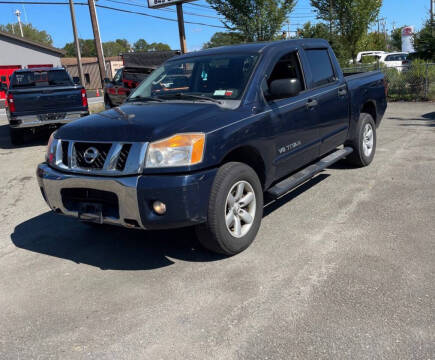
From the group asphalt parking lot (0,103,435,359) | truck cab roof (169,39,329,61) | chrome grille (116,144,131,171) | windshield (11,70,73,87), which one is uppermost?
windshield (11,70,73,87)

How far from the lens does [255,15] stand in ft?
69.7

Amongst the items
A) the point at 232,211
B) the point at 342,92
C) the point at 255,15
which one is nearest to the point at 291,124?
the point at 232,211

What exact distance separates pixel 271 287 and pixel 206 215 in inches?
30.0

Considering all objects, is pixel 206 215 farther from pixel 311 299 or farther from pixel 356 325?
pixel 356 325

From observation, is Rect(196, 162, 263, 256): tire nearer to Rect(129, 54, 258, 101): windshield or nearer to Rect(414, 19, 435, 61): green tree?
Rect(129, 54, 258, 101): windshield

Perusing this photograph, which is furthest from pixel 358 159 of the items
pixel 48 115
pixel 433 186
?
pixel 48 115

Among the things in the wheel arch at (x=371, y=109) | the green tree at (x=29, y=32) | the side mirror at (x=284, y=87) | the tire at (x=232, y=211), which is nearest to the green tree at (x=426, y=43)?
the wheel arch at (x=371, y=109)

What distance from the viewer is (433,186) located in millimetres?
5523

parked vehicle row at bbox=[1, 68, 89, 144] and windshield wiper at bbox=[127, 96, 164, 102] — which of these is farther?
parked vehicle row at bbox=[1, 68, 89, 144]

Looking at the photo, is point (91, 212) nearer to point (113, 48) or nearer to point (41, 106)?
point (41, 106)

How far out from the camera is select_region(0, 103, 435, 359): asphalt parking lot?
8.96ft

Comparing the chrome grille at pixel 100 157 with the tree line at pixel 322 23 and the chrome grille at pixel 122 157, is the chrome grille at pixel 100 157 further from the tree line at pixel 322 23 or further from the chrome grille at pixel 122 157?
the tree line at pixel 322 23

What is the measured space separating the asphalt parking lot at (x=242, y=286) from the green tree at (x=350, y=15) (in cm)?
2072

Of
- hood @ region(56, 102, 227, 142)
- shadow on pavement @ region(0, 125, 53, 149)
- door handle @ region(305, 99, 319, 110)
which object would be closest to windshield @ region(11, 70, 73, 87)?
shadow on pavement @ region(0, 125, 53, 149)
